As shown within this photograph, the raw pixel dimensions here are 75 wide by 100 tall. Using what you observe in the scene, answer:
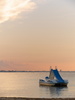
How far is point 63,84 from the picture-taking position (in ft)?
314

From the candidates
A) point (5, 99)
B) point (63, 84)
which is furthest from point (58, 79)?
point (5, 99)

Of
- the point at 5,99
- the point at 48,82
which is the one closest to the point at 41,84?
the point at 48,82

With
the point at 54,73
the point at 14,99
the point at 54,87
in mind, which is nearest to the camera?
the point at 14,99

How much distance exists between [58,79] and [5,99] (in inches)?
2730

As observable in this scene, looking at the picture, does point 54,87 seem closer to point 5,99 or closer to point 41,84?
point 41,84

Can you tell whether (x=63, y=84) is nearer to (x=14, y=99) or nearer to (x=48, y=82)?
(x=48, y=82)

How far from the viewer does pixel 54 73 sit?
330 feet

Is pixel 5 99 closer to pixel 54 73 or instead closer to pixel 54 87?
pixel 54 87

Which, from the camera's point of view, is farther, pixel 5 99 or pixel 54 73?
pixel 54 73

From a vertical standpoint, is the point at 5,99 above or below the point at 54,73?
below

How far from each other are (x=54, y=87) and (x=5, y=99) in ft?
219

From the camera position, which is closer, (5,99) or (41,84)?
(5,99)

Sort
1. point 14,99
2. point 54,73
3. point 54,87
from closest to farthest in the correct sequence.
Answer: point 14,99 → point 54,87 → point 54,73

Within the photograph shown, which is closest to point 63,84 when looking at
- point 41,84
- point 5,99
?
point 41,84
